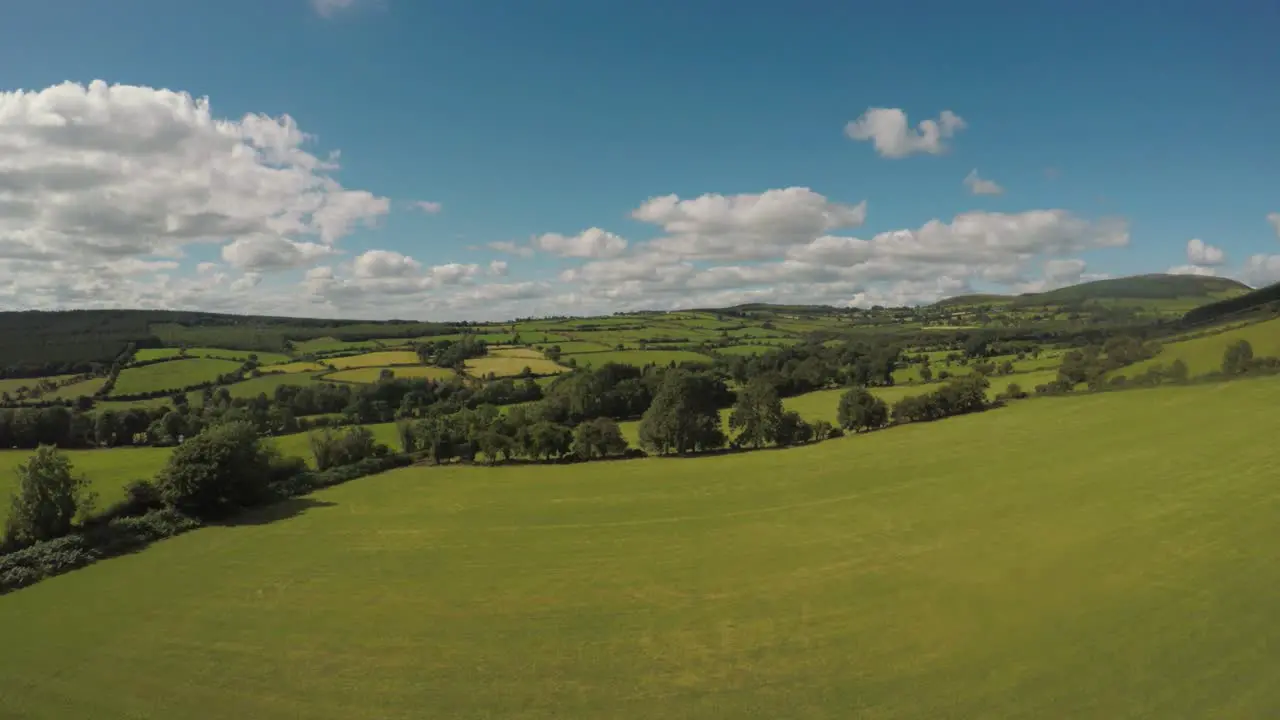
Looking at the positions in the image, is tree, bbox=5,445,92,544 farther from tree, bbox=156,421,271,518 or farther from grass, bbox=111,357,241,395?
grass, bbox=111,357,241,395

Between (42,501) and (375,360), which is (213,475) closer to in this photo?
(42,501)

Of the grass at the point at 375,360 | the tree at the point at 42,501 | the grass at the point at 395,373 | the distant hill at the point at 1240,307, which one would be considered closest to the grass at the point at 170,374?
the grass at the point at 375,360

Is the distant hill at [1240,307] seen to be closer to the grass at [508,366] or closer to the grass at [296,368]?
the grass at [508,366]

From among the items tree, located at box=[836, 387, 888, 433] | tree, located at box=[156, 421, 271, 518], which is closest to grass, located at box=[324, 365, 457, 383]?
tree, located at box=[156, 421, 271, 518]

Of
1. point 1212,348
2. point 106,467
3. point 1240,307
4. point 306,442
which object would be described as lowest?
point 106,467

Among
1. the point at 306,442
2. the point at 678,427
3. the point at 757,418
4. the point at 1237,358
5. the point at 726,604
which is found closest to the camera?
the point at 726,604

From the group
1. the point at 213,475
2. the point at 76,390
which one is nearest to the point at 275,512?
the point at 213,475

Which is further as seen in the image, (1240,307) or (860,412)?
(1240,307)

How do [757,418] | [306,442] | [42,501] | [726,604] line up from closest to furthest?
[726,604]
[42,501]
[757,418]
[306,442]
